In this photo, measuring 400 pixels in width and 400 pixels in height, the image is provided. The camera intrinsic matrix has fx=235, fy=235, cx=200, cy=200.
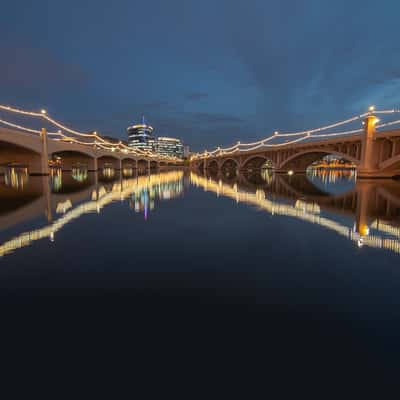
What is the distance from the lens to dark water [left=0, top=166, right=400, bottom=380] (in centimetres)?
275

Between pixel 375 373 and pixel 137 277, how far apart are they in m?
3.75

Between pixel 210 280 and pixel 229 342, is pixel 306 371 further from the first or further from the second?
pixel 210 280

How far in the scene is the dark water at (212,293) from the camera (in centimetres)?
275

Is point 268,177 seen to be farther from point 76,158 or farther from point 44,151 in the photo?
point 76,158

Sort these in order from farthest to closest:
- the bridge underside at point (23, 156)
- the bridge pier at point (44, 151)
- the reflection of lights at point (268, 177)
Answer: the bridge pier at point (44, 151) → the bridge underside at point (23, 156) → the reflection of lights at point (268, 177)

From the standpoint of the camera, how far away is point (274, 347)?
2.73 meters

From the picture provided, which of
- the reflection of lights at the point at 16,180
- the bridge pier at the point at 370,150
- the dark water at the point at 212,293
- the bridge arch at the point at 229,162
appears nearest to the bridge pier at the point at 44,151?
the reflection of lights at the point at 16,180

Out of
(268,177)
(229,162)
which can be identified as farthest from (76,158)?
(229,162)

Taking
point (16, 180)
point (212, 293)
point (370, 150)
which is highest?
point (370, 150)

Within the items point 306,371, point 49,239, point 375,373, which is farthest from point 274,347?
point 49,239

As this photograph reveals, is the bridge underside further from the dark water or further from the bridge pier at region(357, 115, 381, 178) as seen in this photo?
the bridge pier at region(357, 115, 381, 178)

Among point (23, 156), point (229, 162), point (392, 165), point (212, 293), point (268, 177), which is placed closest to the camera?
point (212, 293)

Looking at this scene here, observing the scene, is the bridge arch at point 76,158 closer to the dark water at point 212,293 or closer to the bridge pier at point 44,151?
the bridge pier at point 44,151

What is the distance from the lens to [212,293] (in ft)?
13.2
